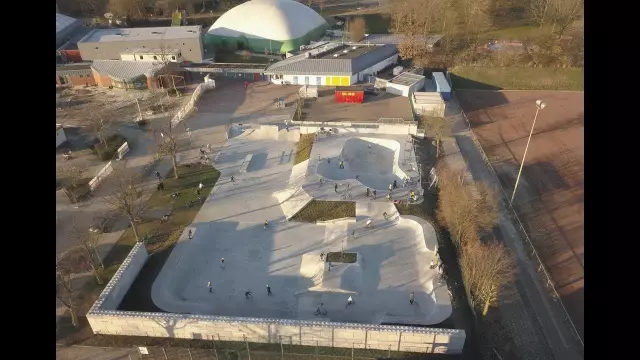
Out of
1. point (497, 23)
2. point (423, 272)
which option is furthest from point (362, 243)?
point (497, 23)

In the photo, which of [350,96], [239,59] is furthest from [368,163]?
[239,59]

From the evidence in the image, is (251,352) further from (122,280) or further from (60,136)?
(60,136)

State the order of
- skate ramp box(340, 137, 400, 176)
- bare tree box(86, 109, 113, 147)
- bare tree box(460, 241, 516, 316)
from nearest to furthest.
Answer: bare tree box(460, 241, 516, 316) → skate ramp box(340, 137, 400, 176) → bare tree box(86, 109, 113, 147)

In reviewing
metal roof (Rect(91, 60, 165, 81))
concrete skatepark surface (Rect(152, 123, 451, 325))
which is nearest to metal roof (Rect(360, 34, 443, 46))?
metal roof (Rect(91, 60, 165, 81))

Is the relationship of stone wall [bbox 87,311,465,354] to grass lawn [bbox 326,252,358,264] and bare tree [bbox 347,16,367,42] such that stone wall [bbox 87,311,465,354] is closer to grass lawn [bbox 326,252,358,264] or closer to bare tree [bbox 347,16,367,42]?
grass lawn [bbox 326,252,358,264]

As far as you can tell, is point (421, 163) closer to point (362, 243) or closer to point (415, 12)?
point (362, 243)

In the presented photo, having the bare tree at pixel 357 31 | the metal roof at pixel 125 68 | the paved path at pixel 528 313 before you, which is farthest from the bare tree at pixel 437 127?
the metal roof at pixel 125 68
